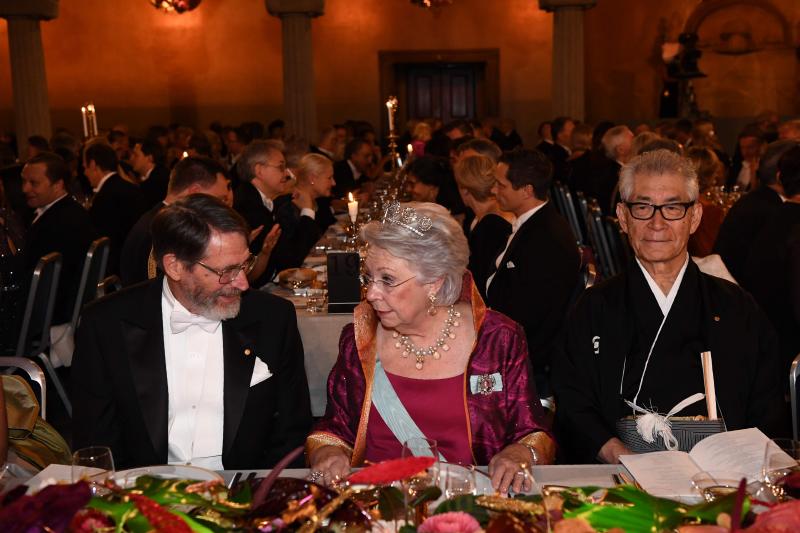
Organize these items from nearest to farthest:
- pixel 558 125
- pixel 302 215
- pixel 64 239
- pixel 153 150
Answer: pixel 64 239
pixel 302 215
pixel 153 150
pixel 558 125

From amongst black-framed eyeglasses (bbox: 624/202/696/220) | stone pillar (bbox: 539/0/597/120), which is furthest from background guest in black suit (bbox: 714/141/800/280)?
stone pillar (bbox: 539/0/597/120)

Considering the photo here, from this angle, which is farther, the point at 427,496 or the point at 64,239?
the point at 64,239

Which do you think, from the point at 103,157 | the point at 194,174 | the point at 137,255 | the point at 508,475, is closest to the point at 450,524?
the point at 508,475

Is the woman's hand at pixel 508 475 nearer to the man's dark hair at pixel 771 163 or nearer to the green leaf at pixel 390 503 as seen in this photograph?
the green leaf at pixel 390 503

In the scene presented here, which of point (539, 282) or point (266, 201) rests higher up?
point (266, 201)

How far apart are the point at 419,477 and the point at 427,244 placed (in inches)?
37.8

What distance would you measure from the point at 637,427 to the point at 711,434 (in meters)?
0.22

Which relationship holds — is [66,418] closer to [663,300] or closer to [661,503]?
[663,300]

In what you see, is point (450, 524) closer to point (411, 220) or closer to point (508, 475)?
point (508, 475)

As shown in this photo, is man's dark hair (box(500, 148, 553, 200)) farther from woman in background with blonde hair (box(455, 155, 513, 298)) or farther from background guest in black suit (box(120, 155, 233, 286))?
background guest in black suit (box(120, 155, 233, 286))

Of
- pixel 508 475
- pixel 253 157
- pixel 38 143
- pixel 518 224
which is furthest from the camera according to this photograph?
pixel 38 143

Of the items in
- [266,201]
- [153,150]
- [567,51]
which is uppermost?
[567,51]

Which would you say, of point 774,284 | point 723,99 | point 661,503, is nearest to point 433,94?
point 723,99

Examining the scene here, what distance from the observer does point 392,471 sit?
1.61 meters
